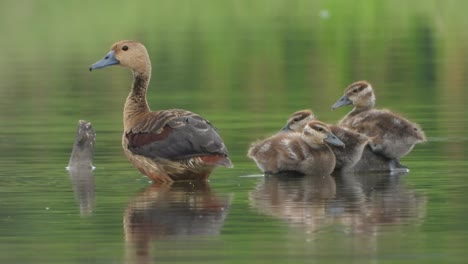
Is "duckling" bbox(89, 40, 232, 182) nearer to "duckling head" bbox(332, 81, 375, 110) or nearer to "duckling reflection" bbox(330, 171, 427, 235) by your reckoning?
"duckling reflection" bbox(330, 171, 427, 235)

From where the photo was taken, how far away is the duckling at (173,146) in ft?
43.2

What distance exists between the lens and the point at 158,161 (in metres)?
13.5

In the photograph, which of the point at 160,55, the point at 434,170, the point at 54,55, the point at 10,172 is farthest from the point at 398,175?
the point at 54,55

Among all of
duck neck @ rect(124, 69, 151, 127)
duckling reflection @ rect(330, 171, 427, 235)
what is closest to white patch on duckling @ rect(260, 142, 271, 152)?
duckling reflection @ rect(330, 171, 427, 235)

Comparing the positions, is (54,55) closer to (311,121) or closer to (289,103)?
(289,103)

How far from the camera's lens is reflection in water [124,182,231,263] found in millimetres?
10492

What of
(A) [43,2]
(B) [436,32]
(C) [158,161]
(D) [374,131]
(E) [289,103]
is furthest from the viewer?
(A) [43,2]

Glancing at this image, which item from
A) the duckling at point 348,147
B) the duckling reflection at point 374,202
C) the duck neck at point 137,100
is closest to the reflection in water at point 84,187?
the duck neck at point 137,100

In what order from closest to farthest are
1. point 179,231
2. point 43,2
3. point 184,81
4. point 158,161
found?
1. point 179,231
2. point 158,161
3. point 184,81
4. point 43,2

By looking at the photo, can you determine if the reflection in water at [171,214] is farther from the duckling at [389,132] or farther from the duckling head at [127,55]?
the duckling at [389,132]

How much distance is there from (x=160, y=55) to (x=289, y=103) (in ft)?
35.6

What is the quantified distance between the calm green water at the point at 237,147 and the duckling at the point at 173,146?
198 millimetres

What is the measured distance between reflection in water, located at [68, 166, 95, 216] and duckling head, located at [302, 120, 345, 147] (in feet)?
6.16

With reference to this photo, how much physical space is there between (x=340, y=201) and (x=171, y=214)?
1.33 meters
